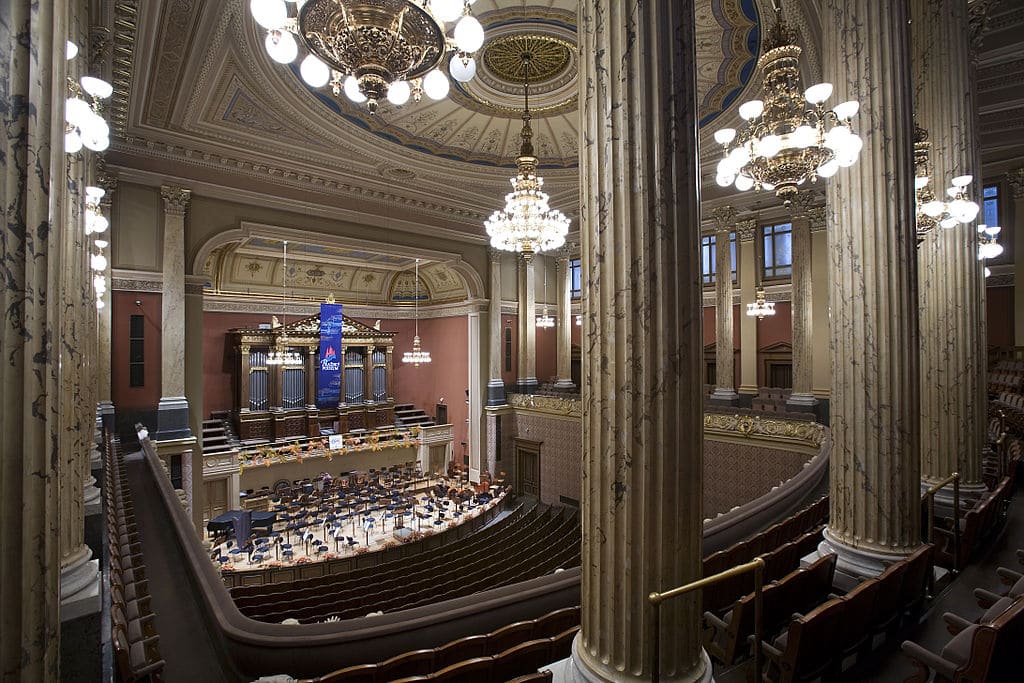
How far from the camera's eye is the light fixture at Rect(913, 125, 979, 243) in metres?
3.82

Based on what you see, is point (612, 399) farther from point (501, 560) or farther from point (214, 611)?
point (501, 560)

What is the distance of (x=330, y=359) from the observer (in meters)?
14.6

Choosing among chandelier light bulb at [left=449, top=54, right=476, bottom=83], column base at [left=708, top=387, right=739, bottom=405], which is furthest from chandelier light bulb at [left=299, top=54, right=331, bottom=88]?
column base at [left=708, top=387, right=739, bottom=405]

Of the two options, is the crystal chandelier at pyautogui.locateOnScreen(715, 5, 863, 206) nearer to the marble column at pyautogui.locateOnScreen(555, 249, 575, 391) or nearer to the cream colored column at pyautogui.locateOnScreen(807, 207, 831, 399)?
the cream colored column at pyautogui.locateOnScreen(807, 207, 831, 399)

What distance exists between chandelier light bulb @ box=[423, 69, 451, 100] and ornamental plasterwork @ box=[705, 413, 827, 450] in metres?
8.27

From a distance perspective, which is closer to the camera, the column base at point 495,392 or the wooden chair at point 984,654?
the wooden chair at point 984,654

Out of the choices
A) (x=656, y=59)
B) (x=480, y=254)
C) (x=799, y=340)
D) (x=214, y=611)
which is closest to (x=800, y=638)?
(x=656, y=59)

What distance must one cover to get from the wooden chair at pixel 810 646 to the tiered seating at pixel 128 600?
2.89 meters

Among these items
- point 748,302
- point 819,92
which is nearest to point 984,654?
point 819,92

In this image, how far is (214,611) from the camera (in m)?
2.92

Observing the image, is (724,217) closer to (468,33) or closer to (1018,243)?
(1018,243)

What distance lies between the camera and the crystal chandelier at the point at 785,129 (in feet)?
11.3


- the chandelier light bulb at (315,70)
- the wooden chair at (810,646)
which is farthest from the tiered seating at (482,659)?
the chandelier light bulb at (315,70)

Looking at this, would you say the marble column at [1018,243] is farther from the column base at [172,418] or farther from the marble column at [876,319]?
the column base at [172,418]
